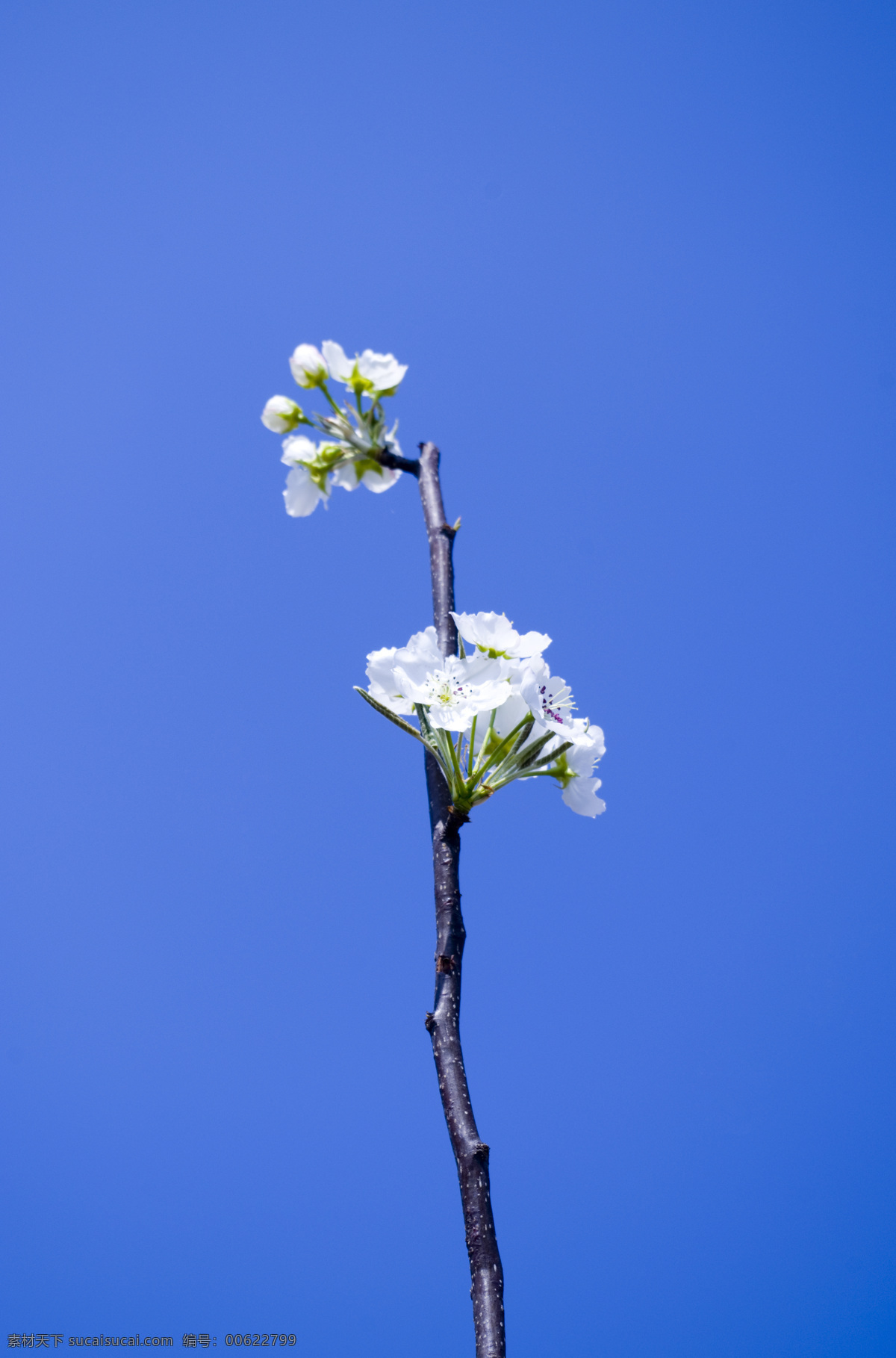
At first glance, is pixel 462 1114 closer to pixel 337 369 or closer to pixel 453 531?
pixel 453 531

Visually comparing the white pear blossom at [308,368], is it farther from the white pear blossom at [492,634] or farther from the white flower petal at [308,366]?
the white pear blossom at [492,634]

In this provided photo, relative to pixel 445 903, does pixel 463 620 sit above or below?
above

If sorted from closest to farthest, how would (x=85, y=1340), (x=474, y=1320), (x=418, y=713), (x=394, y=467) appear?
(x=474, y=1320) → (x=418, y=713) → (x=394, y=467) → (x=85, y=1340)

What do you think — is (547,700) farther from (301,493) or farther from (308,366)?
(308,366)

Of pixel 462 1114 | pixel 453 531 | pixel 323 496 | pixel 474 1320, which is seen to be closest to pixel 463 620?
pixel 453 531

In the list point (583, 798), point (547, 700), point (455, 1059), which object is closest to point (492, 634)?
point (547, 700)

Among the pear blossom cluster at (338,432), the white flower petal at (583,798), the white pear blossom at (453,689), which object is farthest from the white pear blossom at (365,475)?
the white flower petal at (583,798)

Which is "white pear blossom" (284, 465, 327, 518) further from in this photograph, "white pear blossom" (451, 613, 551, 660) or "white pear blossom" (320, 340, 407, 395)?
"white pear blossom" (451, 613, 551, 660)
